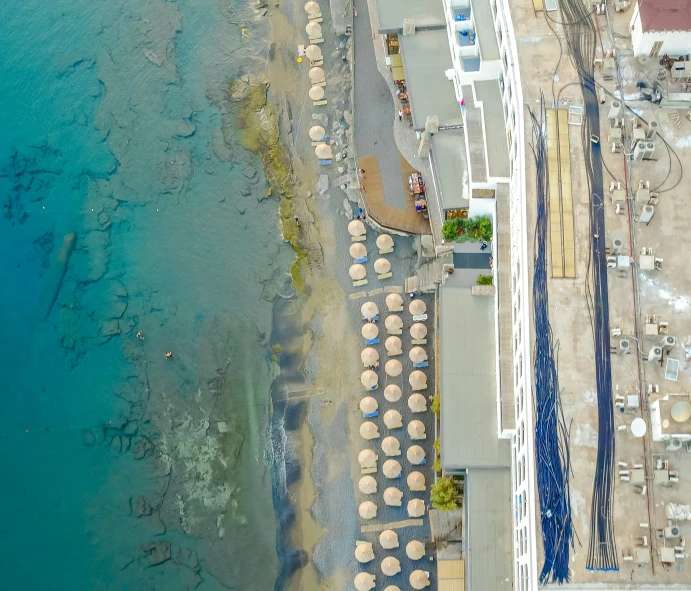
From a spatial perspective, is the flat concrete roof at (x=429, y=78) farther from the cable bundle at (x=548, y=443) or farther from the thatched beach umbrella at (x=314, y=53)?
the cable bundle at (x=548, y=443)

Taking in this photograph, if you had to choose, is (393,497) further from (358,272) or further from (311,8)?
(311,8)

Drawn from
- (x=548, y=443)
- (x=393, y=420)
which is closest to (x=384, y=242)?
(x=393, y=420)

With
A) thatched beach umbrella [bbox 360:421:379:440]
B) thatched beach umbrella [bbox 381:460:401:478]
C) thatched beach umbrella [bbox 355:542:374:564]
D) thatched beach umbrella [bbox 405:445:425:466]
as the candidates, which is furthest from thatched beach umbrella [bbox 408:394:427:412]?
thatched beach umbrella [bbox 355:542:374:564]

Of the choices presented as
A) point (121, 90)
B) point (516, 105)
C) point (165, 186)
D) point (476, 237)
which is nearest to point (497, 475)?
point (476, 237)

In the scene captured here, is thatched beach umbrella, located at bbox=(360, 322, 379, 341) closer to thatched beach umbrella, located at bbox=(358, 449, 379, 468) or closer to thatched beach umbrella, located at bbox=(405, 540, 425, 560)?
thatched beach umbrella, located at bbox=(358, 449, 379, 468)

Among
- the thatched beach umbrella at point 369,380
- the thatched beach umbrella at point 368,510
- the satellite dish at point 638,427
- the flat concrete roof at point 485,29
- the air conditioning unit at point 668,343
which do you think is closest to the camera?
the satellite dish at point 638,427

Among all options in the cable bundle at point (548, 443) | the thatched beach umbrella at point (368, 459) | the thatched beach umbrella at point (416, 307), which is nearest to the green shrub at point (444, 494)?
the thatched beach umbrella at point (368, 459)
